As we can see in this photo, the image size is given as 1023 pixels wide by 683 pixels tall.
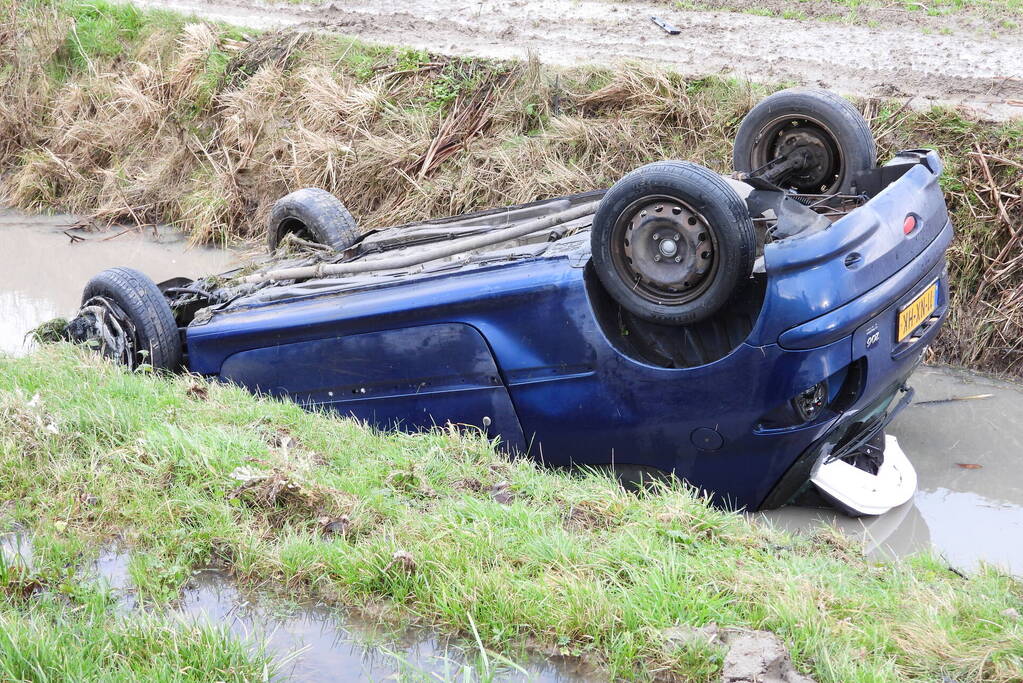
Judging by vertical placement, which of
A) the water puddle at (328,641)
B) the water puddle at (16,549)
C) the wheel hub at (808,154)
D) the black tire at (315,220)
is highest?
the wheel hub at (808,154)

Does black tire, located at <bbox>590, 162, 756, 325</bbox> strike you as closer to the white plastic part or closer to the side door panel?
the side door panel

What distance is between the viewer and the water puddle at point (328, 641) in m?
2.55

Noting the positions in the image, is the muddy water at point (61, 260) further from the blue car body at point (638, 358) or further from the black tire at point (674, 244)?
the black tire at point (674, 244)

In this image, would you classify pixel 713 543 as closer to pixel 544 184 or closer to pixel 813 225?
pixel 813 225

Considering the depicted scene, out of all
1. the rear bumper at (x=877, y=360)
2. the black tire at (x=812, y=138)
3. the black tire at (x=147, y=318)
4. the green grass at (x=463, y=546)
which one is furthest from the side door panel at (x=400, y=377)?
the black tire at (x=812, y=138)

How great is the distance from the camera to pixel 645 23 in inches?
392

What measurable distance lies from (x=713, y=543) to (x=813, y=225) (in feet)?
5.43

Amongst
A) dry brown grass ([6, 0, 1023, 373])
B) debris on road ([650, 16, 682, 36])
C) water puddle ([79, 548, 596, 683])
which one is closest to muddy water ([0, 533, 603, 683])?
water puddle ([79, 548, 596, 683])

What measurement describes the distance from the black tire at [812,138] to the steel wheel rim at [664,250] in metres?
1.40

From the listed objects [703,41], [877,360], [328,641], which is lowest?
[328,641]

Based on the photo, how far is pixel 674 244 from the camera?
12.9 feet

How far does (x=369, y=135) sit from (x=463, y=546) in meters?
6.63

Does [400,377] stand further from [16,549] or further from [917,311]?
[917,311]

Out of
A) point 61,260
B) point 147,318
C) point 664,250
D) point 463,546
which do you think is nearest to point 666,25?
point 61,260
